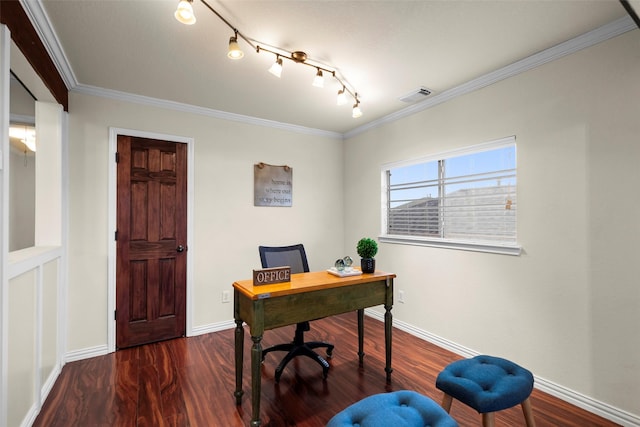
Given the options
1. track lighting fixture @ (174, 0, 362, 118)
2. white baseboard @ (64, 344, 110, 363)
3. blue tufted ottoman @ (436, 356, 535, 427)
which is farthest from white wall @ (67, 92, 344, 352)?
blue tufted ottoman @ (436, 356, 535, 427)

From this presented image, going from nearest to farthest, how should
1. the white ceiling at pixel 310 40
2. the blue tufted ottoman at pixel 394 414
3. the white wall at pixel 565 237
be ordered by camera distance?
1. the blue tufted ottoman at pixel 394 414
2. the white ceiling at pixel 310 40
3. the white wall at pixel 565 237

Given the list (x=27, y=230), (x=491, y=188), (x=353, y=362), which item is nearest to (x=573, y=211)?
(x=491, y=188)

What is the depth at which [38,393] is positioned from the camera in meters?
1.96

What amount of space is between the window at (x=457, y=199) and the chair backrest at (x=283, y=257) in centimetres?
129

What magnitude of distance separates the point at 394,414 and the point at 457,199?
2213 millimetres

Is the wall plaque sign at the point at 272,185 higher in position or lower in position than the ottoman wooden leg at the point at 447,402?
higher

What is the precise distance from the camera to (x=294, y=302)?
1931 millimetres

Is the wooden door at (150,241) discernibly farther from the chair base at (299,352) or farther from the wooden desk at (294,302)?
the wooden desk at (294,302)

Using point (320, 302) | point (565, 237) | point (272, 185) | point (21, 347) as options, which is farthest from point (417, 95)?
point (21, 347)

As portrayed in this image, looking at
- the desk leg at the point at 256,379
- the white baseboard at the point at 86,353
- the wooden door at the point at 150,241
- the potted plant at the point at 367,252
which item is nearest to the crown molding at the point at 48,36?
the wooden door at the point at 150,241

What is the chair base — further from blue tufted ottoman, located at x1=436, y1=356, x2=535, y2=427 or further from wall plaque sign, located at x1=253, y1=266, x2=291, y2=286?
blue tufted ottoman, located at x1=436, y1=356, x2=535, y2=427

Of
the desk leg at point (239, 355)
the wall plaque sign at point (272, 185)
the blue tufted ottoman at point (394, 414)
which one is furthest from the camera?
the wall plaque sign at point (272, 185)

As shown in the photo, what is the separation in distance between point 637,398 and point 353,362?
1838 mm

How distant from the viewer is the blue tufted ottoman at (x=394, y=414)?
3.97 ft
